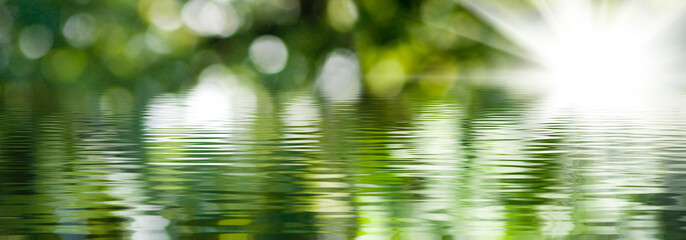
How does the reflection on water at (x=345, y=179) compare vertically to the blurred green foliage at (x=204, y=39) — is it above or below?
below

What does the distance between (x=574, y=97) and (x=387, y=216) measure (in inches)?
83.3

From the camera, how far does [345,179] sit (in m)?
0.88

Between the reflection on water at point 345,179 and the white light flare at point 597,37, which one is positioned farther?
the white light flare at point 597,37

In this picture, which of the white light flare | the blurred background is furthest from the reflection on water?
the white light flare

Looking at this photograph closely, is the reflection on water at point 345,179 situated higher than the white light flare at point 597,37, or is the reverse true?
the white light flare at point 597,37

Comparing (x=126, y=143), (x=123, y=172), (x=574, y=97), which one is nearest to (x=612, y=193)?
(x=123, y=172)

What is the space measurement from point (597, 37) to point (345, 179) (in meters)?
2.97

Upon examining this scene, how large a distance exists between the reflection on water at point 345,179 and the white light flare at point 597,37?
2008mm

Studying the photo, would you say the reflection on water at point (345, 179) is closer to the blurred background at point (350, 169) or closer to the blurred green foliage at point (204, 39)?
the blurred background at point (350, 169)

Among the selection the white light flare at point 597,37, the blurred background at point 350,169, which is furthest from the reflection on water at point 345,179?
the white light flare at point 597,37

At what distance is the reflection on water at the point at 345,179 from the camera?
2.10ft

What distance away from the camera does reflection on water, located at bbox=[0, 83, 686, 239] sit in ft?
2.10

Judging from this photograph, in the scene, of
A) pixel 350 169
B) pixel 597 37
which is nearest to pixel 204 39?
pixel 597 37

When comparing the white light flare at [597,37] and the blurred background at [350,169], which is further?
the white light flare at [597,37]
